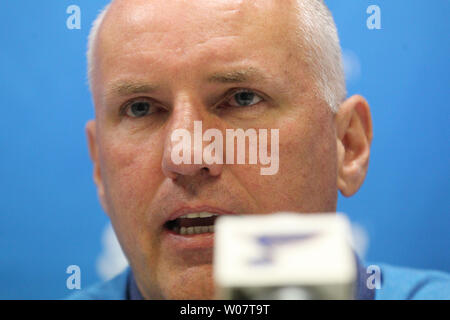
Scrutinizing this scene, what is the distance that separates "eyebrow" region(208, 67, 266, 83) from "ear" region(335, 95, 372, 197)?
0.20 metres

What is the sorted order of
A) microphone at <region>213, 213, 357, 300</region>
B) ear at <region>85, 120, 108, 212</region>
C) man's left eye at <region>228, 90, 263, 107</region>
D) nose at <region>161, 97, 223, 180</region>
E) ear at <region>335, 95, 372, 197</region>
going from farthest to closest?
ear at <region>85, 120, 108, 212</region>, ear at <region>335, 95, 372, 197</region>, man's left eye at <region>228, 90, 263, 107</region>, nose at <region>161, 97, 223, 180</region>, microphone at <region>213, 213, 357, 300</region>

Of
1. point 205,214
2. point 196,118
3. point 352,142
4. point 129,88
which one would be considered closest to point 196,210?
point 205,214

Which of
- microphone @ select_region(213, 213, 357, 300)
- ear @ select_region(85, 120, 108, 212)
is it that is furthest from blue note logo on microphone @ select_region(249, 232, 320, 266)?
ear @ select_region(85, 120, 108, 212)

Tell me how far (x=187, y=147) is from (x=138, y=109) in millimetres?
202

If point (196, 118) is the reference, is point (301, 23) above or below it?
above

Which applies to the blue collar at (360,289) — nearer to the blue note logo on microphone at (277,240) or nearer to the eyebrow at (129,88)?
the eyebrow at (129,88)

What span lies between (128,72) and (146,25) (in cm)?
9

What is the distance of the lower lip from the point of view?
0.85m

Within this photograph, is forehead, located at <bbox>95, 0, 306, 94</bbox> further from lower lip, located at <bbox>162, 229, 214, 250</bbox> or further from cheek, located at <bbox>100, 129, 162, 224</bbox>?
lower lip, located at <bbox>162, 229, 214, 250</bbox>

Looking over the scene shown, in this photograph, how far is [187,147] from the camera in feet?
2.66

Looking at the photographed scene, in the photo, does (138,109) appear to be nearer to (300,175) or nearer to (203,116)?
(203,116)

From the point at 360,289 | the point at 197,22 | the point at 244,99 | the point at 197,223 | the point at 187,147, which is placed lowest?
the point at 360,289
